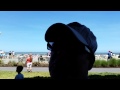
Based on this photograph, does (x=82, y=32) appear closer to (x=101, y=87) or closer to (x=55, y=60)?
(x=55, y=60)

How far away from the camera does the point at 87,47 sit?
1.34 meters

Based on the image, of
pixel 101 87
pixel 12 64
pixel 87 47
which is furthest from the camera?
pixel 12 64

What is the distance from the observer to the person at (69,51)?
132 cm

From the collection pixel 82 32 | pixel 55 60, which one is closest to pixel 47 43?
pixel 55 60

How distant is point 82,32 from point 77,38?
17cm

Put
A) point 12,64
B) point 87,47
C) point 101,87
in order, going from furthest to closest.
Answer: point 12,64
point 87,47
point 101,87

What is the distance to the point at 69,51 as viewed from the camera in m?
1.36

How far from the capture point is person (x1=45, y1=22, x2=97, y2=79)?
1.32 meters

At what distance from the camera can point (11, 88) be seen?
113 centimetres
